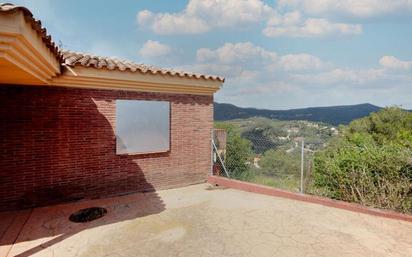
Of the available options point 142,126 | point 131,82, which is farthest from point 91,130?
A: point 131,82

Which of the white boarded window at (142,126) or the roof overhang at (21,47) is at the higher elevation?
the roof overhang at (21,47)

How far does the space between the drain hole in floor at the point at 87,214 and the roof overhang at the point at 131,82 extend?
291cm

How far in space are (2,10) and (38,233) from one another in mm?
4029

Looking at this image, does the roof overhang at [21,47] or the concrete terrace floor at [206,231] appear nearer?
the roof overhang at [21,47]

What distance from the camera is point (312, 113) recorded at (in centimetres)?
3791

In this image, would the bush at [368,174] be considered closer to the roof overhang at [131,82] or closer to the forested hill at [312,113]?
the roof overhang at [131,82]

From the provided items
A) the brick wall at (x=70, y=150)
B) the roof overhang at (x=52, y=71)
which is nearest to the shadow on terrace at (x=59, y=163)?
the brick wall at (x=70, y=150)

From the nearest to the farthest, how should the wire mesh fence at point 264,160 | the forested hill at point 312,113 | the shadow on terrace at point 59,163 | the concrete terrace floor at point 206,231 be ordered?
the concrete terrace floor at point 206,231, the shadow on terrace at point 59,163, the wire mesh fence at point 264,160, the forested hill at point 312,113

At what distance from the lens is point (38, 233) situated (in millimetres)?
5066

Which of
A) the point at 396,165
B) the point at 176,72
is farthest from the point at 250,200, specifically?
the point at 176,72

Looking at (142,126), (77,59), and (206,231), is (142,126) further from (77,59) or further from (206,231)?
(206,231)

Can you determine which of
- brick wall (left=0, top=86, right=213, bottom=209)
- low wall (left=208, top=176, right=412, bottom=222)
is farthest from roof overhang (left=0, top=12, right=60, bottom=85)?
low wall (left=208, top=176, right=412, bottom=222)

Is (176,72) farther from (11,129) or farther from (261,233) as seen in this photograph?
(261,233)

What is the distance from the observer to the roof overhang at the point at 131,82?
21.1 ft
